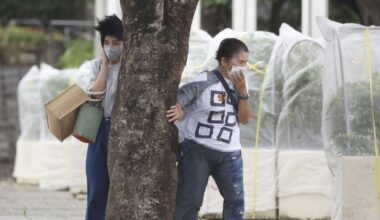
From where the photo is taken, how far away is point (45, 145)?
1369 cm

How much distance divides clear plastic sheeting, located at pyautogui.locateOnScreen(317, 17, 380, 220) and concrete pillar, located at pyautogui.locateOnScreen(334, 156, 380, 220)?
55mm

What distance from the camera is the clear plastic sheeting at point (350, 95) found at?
8008 mm

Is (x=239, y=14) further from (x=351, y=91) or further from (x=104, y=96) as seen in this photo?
(x=104, y=96)

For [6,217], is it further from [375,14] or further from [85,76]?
[375,14]

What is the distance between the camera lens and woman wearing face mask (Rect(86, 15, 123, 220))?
24.6 feet

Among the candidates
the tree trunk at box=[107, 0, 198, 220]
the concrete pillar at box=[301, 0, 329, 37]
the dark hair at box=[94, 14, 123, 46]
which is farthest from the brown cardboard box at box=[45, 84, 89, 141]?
the concrete pillar at box=[301, 0, 329, 37]

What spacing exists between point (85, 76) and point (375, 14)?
4.63m

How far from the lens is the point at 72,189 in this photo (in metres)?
13.2

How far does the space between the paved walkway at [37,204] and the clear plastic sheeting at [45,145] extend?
8.6 inches

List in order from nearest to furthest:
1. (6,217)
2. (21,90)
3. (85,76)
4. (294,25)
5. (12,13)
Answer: (6,217) → (85,76) → (21,90) → (294,25) → (12,13)

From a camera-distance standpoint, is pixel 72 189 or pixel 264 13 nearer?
pixel 72 189

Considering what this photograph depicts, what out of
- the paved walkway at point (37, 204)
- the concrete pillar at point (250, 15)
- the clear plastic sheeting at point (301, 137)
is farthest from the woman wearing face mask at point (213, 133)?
the concrete pillar at point (250, 15)

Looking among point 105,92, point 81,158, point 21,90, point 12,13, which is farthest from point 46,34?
point 105,92

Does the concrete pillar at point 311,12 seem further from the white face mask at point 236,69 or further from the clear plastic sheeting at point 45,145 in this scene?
the white face mask at point 236,69
